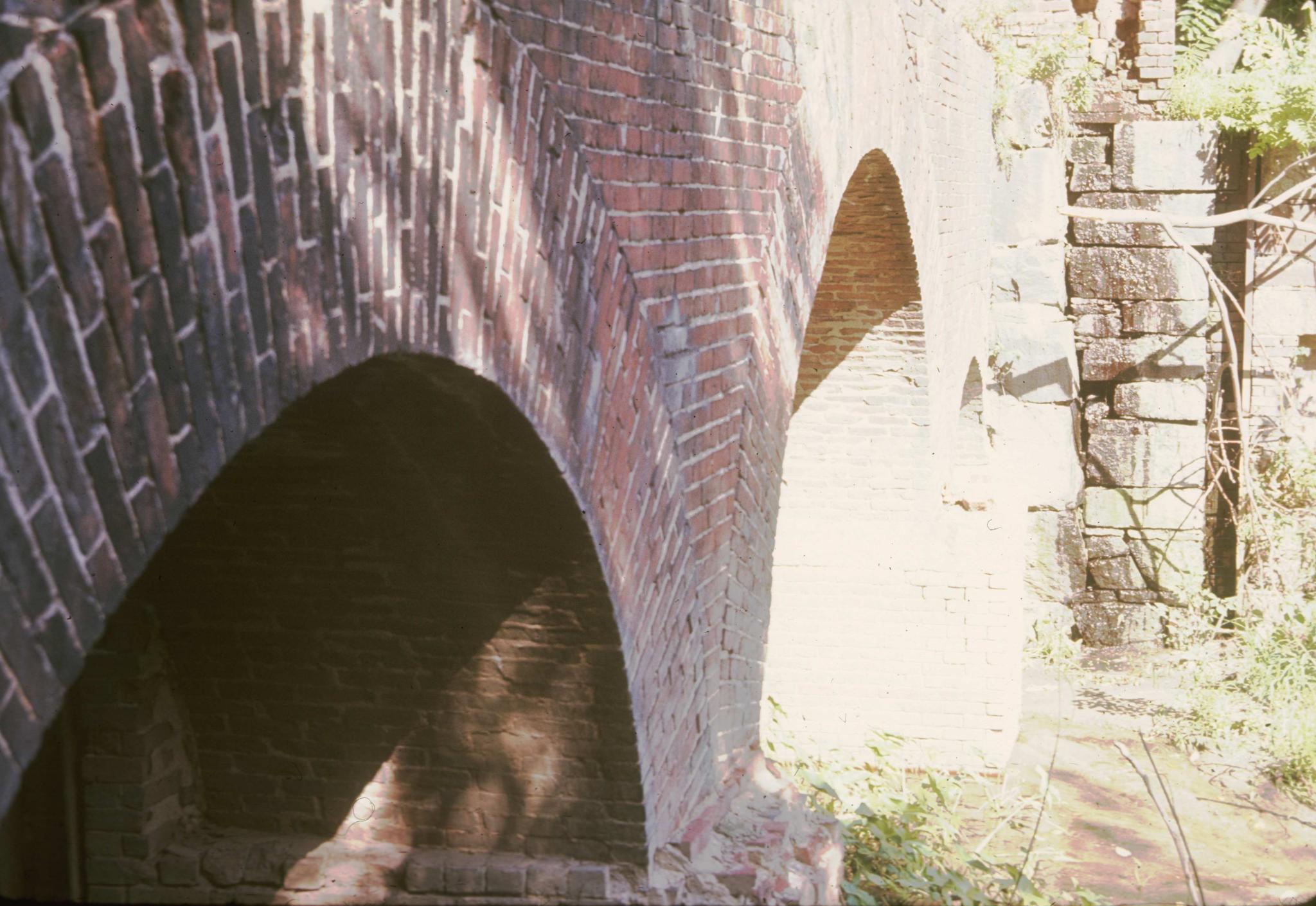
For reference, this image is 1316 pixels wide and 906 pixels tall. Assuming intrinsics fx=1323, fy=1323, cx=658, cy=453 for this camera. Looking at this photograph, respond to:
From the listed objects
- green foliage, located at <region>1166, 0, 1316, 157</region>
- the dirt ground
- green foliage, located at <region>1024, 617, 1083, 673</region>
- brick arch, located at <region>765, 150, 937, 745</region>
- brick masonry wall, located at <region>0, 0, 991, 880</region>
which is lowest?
the dirt ground

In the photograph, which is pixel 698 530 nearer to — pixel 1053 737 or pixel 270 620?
pixel 270 620

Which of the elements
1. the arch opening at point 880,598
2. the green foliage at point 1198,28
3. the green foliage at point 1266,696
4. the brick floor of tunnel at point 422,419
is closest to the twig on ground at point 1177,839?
the brick floor of tunnel at point 422,419

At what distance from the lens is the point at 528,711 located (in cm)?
342

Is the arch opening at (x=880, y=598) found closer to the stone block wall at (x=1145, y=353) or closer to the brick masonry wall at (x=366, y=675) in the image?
the stone block wall at (x=1145, y=353)

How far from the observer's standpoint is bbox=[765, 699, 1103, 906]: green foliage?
561 centimetres

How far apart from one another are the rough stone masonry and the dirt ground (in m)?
3.88

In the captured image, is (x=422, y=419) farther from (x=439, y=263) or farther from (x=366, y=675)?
(x=366, y=675)

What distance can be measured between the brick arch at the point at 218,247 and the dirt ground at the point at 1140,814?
5504 millimetres

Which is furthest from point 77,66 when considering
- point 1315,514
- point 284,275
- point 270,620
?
point 1315,514

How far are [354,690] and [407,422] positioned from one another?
1.02 m

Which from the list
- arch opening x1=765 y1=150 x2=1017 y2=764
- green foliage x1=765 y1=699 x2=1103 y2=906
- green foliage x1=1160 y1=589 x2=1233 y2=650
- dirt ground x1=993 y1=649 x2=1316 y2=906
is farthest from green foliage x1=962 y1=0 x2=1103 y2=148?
green foliage x1=765 y1=699 x2=1103 y2=906

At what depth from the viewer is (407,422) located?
2723 millimetres

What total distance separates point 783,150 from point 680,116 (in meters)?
1.07

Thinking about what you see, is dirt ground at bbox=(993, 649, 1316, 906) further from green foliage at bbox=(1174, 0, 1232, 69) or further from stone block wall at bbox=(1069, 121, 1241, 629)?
green foliage at bbox=(1174, 0, 1232, 69)
